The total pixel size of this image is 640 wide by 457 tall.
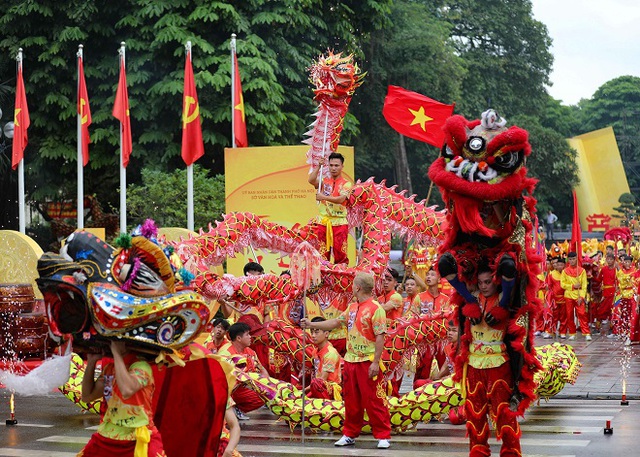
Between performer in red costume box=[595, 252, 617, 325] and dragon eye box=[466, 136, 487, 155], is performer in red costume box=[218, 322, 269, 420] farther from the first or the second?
performer in red costume box=[595, 252, 617, 325]

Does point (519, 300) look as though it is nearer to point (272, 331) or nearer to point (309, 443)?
point (309, 443)

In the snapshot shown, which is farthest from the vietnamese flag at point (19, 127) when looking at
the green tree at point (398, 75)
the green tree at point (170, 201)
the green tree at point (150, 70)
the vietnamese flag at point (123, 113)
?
the green tree at point (398, 75)

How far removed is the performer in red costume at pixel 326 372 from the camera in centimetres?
1229

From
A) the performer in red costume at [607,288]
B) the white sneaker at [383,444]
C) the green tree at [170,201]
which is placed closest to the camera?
the white sneaker at [383,444]

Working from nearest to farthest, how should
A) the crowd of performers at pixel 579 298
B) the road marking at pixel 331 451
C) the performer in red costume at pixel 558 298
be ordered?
→ the road marking at pixel 331 451 → the crowd of performers at pixel 579 298 → the performer in red costume at pixel 558 298

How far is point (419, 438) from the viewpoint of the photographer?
11422 millimetres

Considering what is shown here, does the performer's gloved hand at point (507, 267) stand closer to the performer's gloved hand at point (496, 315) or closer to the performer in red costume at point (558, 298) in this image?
the performer's gloved hand at point (496, 315)

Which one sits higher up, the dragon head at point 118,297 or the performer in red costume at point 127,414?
the dragon head at point 118,297

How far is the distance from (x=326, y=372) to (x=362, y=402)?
60.7 inches

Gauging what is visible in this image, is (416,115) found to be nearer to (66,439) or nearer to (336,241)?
(336,241)

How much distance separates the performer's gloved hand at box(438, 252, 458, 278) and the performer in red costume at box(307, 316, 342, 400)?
365 centimetres

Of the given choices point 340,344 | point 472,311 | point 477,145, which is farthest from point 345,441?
point 477,145

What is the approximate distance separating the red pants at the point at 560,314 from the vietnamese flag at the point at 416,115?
35.4 ft

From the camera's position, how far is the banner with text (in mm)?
18969
